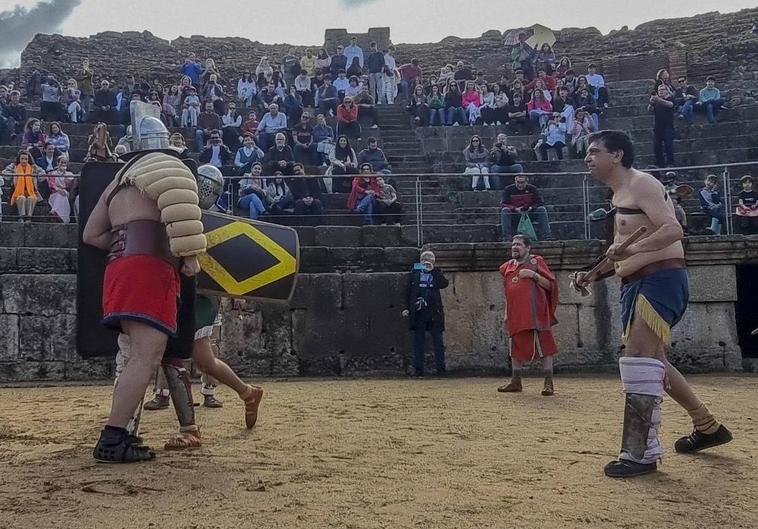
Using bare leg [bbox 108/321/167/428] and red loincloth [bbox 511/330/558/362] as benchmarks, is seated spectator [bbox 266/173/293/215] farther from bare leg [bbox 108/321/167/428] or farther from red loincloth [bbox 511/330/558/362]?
bare leg [bbox 108/321/167/428]

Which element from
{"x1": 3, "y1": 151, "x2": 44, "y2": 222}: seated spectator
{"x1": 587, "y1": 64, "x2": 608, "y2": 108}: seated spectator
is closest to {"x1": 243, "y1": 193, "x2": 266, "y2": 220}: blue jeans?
{"x1": 3, "y1": 151, "x2": 44, "y2": 222}: seated spectator

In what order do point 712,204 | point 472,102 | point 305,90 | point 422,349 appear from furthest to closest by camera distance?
point 305,90, point 472,102, point 712,204, point 422,349

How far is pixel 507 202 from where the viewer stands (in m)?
11.7

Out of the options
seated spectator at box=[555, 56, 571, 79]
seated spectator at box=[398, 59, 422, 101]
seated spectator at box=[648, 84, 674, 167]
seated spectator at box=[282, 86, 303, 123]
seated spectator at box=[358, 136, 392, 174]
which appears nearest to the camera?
seated spectator at box=[358, 136, 392, 174]

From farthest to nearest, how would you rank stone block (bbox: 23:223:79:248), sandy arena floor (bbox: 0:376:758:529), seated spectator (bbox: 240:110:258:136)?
seated spectator (bbox: 240:110:258:136) → stone block (bbox: 23:223:79:248) → sandy arena floor (bbox: 0:376:758:529)

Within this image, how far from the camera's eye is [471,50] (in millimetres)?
24703

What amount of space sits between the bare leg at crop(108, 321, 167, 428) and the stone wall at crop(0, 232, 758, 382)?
6268mm

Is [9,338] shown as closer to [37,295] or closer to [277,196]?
[37,295]

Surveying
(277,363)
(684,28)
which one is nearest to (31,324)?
(277,363)

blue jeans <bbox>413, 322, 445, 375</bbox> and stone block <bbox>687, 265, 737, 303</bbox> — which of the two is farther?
stone block <bbox>687, 265, 737, 303</bbox>

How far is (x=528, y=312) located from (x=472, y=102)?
959 centimetres

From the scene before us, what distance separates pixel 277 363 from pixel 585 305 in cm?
441

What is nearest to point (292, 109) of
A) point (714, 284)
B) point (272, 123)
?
point (272, 123)

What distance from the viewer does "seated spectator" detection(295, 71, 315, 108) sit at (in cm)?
1770
